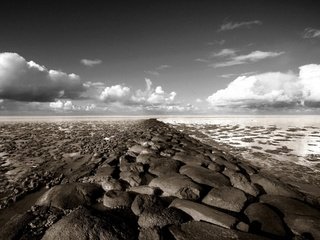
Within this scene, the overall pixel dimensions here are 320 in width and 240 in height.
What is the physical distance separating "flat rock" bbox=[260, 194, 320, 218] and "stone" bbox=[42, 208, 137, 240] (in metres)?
4.69

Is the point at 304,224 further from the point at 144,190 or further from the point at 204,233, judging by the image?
the point at 144,190

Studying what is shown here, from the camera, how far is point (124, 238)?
5207 mm

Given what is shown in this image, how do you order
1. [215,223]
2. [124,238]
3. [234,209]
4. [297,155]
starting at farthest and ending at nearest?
[297,155] < [234,209] < [215,223] < [124,238]

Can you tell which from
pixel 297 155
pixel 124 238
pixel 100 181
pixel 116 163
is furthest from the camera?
pixel 297 155

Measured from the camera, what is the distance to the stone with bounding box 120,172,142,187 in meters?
8.77

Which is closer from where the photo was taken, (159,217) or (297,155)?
(159,217)

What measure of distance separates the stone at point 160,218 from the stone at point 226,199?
1.44 metres

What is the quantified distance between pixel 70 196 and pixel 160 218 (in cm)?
337

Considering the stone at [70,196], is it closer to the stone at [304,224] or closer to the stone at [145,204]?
the stone at [145,204]

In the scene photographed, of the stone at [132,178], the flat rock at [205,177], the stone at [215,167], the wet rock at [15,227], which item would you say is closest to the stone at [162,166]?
the flat rock at [205,177]

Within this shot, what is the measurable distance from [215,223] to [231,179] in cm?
362

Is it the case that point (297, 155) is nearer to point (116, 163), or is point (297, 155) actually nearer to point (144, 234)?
point (116, 163)

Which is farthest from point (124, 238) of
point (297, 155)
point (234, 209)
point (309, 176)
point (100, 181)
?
point (297, 155)

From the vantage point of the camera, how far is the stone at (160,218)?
19.2 feet
